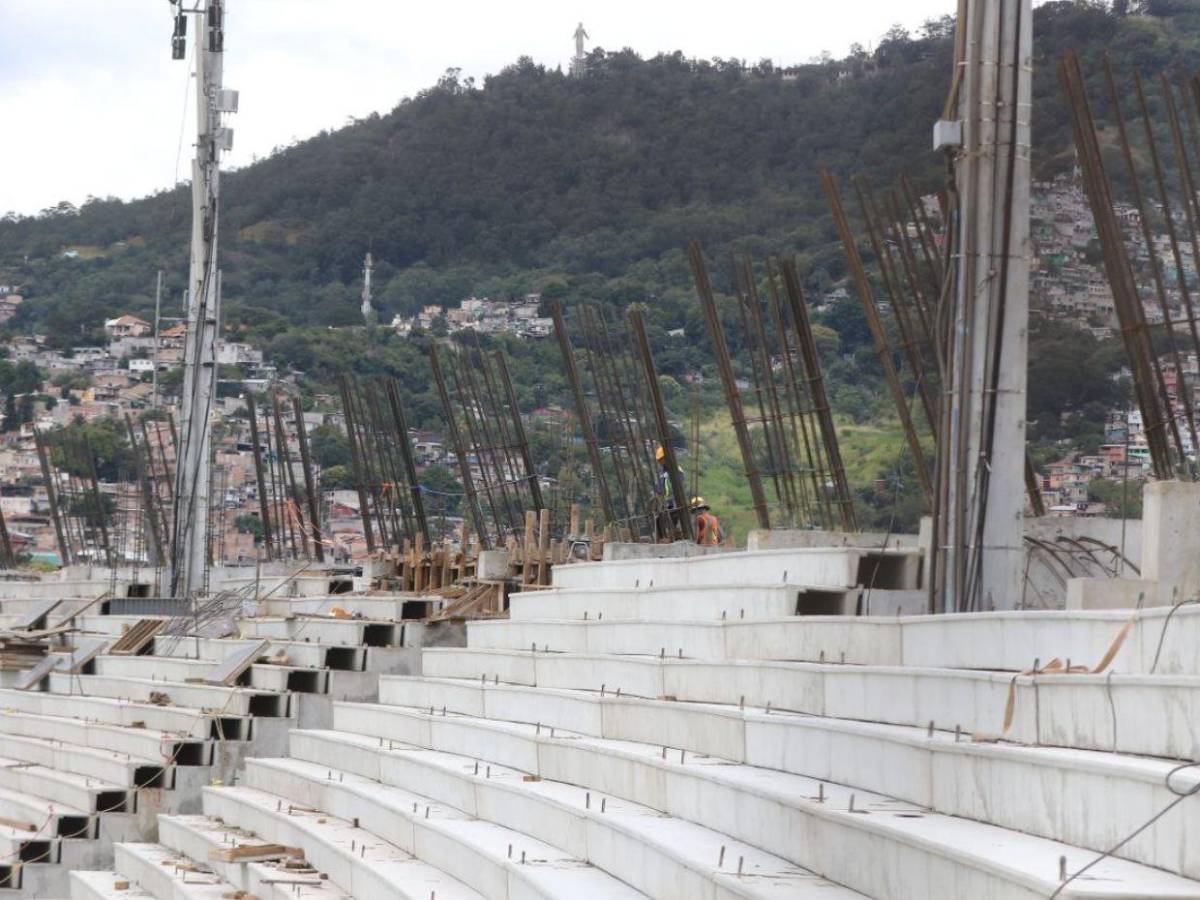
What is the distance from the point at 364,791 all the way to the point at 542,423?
102 ft

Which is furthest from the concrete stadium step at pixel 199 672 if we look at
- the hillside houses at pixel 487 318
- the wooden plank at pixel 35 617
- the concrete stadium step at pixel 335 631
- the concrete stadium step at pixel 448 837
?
the hillside houses at pixel 487 318

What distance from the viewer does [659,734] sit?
11.7 m

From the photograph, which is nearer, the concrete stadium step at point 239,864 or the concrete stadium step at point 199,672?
the concrete stadium step at point 239,864

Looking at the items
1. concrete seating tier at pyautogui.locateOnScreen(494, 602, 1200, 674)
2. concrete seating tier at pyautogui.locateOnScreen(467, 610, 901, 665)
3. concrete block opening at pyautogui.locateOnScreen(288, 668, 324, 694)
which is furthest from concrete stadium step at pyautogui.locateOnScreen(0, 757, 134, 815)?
concrete seating tier at pyautogui.locateOnScreen(467, 610, 901, 665)

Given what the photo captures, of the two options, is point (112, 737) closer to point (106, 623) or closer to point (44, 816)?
point (44, 816)

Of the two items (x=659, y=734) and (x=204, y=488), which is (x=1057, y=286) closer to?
(x=204, y=488)

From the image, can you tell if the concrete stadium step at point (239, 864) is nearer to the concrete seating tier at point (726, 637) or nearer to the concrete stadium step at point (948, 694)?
the concrete stadium step at point (948, 694)

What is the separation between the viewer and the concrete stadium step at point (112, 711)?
19.8 metres

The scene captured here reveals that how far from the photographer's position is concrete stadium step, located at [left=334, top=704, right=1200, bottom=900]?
605cm

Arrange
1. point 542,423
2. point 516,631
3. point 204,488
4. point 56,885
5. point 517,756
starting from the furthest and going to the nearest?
point 542,423 → point 204,488 → point 56,885 → point 516,631 → point 517,756

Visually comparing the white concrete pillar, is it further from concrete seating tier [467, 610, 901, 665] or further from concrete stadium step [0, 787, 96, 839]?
concrete stadium step [0, 787, 96, 839]

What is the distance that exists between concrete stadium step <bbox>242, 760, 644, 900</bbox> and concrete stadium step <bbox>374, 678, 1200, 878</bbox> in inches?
40.4

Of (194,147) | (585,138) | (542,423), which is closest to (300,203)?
(585,138)

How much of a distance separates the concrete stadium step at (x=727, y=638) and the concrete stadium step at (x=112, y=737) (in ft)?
14.4
